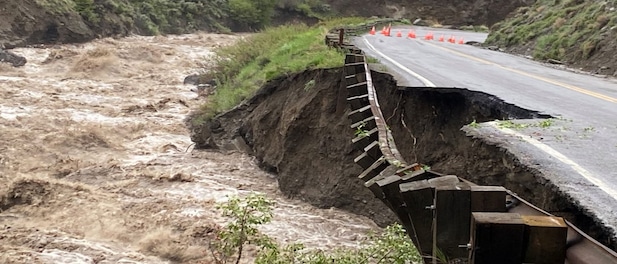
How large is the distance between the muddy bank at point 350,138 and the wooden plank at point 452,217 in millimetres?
1450

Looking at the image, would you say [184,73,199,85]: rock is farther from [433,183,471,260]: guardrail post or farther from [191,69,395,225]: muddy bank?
[433,183,471,260]: guardrail post

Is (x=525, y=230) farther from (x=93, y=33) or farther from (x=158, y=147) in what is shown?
(x=93, y=33)

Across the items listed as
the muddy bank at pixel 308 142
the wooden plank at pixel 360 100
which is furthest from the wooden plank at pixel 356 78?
the muddy bank at pixel 308 142

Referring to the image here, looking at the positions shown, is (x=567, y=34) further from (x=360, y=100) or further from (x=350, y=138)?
(x=360, y=100)

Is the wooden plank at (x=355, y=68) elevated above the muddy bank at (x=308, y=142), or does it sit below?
above

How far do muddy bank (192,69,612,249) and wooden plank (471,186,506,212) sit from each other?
1536 millimetres

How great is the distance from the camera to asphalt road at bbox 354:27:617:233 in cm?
505

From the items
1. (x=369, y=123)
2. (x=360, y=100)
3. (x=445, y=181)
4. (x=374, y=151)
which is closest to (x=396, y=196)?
(x=445, y=181)

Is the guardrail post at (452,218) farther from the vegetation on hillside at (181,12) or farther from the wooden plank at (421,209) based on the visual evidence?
the vegetation on hillside at (181,12)

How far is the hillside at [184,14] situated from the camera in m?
31.1

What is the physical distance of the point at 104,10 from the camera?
3581cm

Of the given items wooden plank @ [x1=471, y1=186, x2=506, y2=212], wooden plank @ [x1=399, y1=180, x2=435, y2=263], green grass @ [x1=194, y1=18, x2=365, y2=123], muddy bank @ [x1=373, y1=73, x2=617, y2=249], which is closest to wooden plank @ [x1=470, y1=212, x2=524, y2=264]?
wooden plank @ [x1=471, y1=186, x2=506, y2=212]

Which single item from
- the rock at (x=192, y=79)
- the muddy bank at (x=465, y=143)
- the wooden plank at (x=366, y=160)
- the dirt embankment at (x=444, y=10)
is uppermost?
the dirt embankment at (x=444, y=10)

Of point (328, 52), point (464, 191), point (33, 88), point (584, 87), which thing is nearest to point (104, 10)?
point (33, 88)
